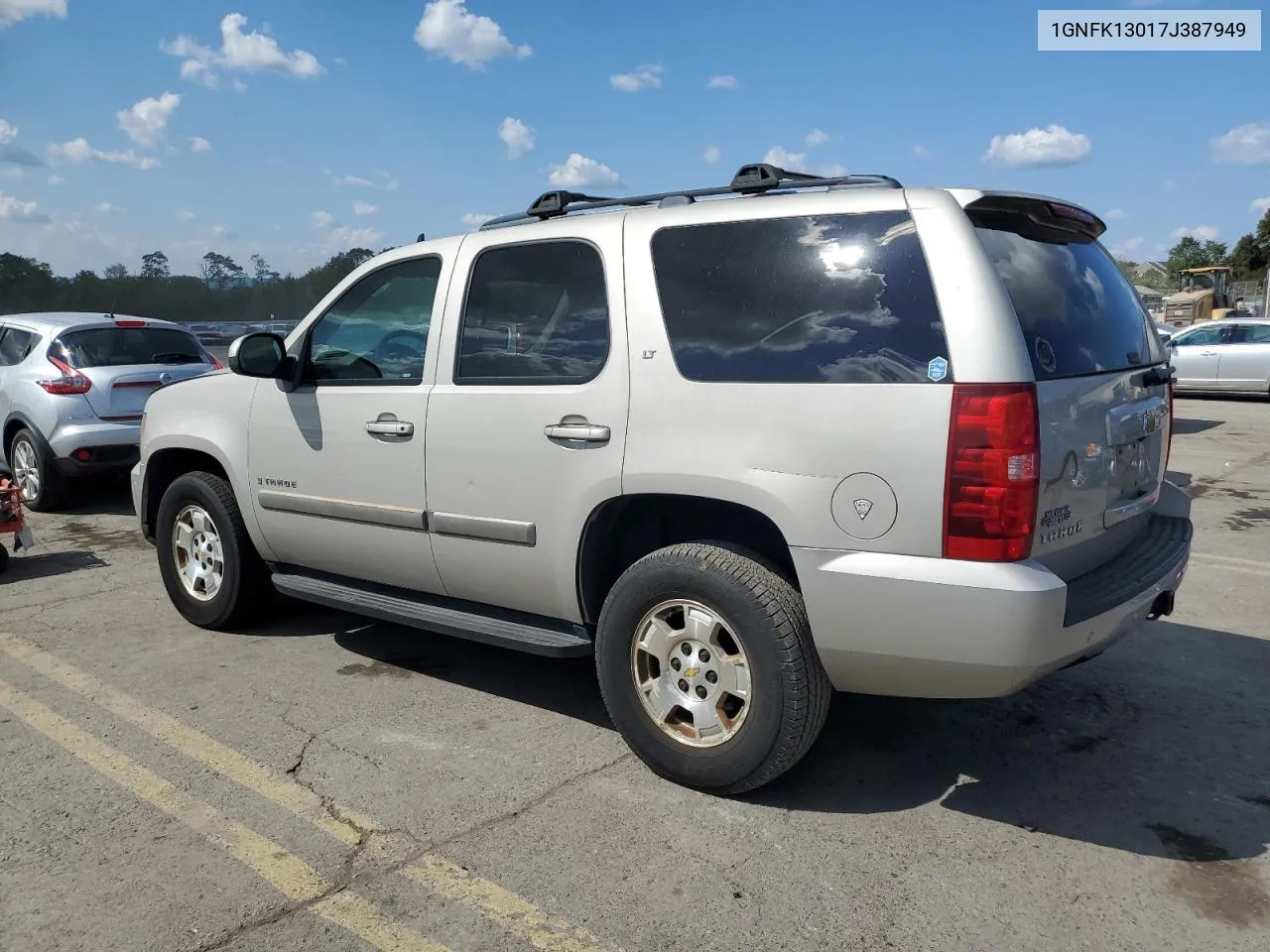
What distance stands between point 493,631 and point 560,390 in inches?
38.5

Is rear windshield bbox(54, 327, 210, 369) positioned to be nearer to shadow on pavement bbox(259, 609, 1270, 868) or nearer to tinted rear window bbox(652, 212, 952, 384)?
shadow on pavement bbox(259, 609, 1270, 868)

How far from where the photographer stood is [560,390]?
3.69 meters

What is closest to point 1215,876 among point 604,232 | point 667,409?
point 667,409

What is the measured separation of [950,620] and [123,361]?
8.23 m

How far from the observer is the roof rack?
3.55 m

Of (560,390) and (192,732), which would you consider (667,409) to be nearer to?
(560,390)

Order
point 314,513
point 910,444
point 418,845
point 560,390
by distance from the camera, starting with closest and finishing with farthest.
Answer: point 910,444, point 418,845, point 560,390, point 314,513

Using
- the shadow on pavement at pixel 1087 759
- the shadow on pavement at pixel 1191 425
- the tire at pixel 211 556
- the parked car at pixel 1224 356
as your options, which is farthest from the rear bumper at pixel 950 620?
the parked car at pixel 1224 356

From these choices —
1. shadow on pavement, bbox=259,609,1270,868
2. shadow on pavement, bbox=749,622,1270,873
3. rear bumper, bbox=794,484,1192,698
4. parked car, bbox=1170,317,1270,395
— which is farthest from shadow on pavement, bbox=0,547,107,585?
parked car, bbox=1170,317,1270,395

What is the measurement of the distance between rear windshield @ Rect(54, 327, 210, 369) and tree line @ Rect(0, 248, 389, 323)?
42.4ft

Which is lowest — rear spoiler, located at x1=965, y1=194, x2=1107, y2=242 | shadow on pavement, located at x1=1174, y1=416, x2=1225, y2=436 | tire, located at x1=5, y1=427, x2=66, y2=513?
shadow on pavement, located at x1=1174, y1=416, x2=1225, y2=436

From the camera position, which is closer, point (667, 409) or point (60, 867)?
point (60, 867)

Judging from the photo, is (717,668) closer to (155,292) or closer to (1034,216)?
(1034,216)

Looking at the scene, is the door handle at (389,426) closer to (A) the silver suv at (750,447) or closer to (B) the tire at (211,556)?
(A) the silver suv at (750,447)
